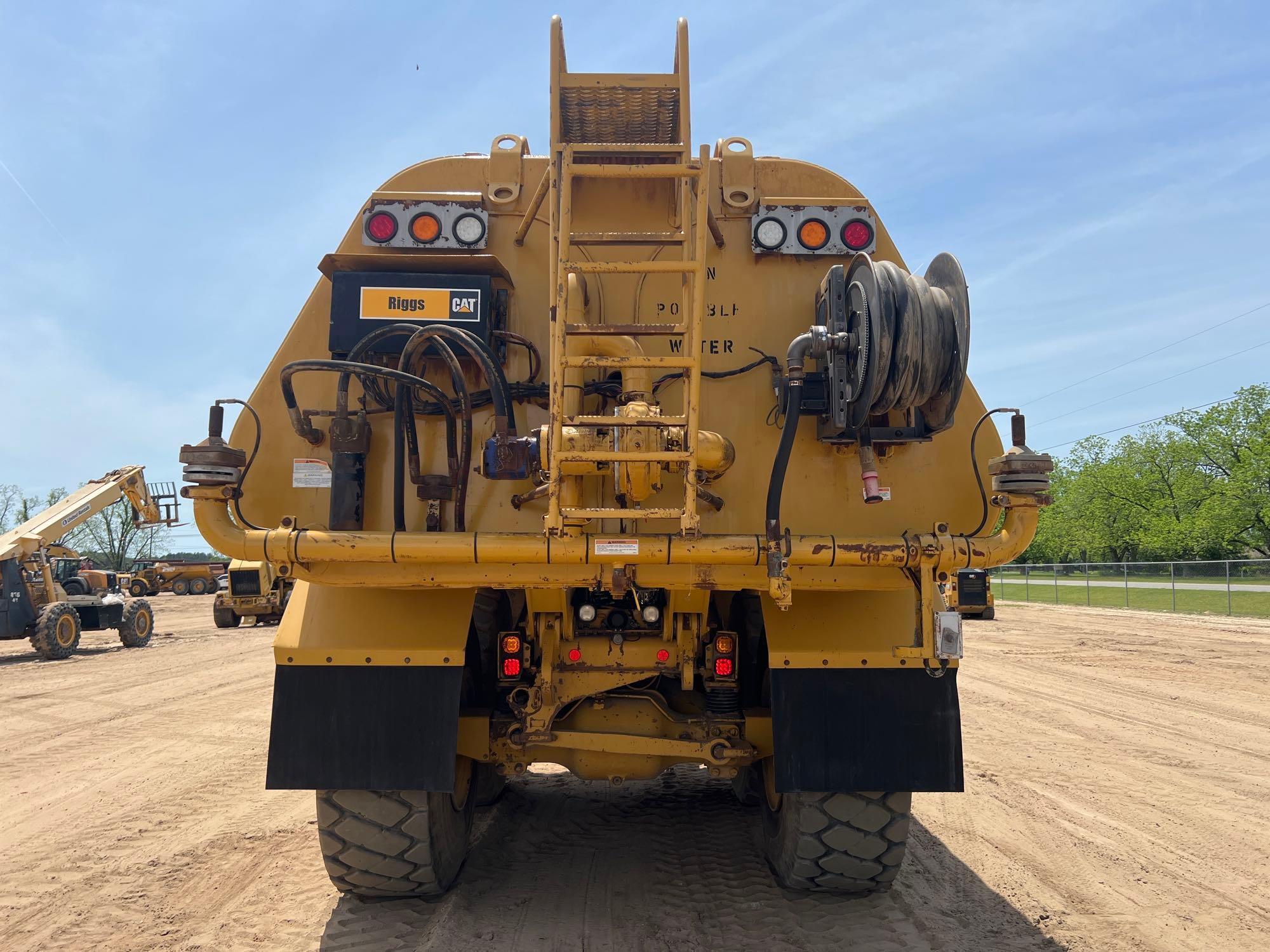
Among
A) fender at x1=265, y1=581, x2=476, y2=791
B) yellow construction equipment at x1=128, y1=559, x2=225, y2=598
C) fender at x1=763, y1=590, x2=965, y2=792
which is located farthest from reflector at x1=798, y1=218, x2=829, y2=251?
yellow construction equipment at x1=128, y1=559, x2=225, y2=598

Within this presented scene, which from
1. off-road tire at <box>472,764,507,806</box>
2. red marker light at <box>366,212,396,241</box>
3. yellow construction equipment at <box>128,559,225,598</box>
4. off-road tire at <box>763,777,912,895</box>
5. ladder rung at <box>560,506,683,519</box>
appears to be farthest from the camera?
yellow construction equipment at <box>128,559,225,598</box>

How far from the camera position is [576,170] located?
2854 mm

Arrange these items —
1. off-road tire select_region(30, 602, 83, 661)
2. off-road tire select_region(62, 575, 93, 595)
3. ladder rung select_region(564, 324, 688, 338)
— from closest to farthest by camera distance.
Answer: ladder rung select_region(564, 324, 688, 338) → off-road tire select_region(30, 602, 83, 661) → off-road tire select_region(62, 575, 93, 595)

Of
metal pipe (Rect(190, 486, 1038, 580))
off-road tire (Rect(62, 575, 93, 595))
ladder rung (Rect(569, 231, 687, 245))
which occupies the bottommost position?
off-road tire (Rect(62, 575, 93, 595))

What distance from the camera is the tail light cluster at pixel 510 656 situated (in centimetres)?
385

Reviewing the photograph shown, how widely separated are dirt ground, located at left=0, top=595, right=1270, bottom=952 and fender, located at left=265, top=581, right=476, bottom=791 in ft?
2.43

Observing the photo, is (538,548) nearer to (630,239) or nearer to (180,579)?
(630,239)

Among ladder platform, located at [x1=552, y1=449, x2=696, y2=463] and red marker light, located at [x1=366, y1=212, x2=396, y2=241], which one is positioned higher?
red marker light, located at [x1=366, y1=212, x2=396, y2=241]

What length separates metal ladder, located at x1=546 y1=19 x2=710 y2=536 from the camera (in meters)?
2.78

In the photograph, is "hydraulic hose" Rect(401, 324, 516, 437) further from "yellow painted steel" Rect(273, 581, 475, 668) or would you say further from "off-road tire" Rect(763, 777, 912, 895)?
"off-road tire" Rect(763, 777, 912, 895)

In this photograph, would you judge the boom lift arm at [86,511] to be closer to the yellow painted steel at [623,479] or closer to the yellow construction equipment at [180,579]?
the yellow painted steel at [623,479]

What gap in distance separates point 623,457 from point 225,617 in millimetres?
22744

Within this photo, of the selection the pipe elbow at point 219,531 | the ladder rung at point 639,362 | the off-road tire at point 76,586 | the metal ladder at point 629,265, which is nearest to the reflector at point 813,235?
the metal ladder at point 629,265

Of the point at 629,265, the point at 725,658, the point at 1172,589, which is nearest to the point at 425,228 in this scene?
the point at 629,265
